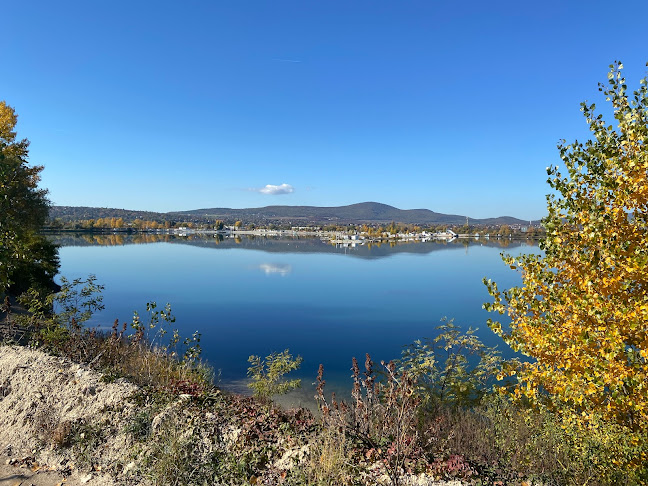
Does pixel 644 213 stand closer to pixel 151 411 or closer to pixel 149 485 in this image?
pixel 149 485

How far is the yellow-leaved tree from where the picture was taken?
15.2 ft

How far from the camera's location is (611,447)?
5062mm

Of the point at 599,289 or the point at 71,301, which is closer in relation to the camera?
the point at 599,289

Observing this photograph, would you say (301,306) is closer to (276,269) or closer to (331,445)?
(276,269)

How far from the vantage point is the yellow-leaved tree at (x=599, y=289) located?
15.2 feet

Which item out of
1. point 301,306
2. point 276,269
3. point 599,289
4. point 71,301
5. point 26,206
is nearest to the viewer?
point 599,289

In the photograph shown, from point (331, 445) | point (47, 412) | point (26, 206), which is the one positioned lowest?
point (47, 412)

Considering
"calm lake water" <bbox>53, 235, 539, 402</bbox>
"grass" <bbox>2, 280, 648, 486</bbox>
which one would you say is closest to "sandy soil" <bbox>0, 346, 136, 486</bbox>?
"grass" <bbox>2, 280, 648, 486</bbox>

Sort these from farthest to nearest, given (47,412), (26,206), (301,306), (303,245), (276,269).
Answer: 1. (303,245)
2. (276,269)
3. (301,306)
4. (26,206)
5. (47,412)

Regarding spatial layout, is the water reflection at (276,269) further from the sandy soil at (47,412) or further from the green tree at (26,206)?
the sandy soil at (47,412)

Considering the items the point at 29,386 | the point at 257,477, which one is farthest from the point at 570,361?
the point at 29,386

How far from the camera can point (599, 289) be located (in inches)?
197

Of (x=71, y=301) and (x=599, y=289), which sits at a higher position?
(x=599, y=289)

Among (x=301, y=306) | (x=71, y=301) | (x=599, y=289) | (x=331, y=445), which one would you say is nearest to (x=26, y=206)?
(x=71, y=301)
